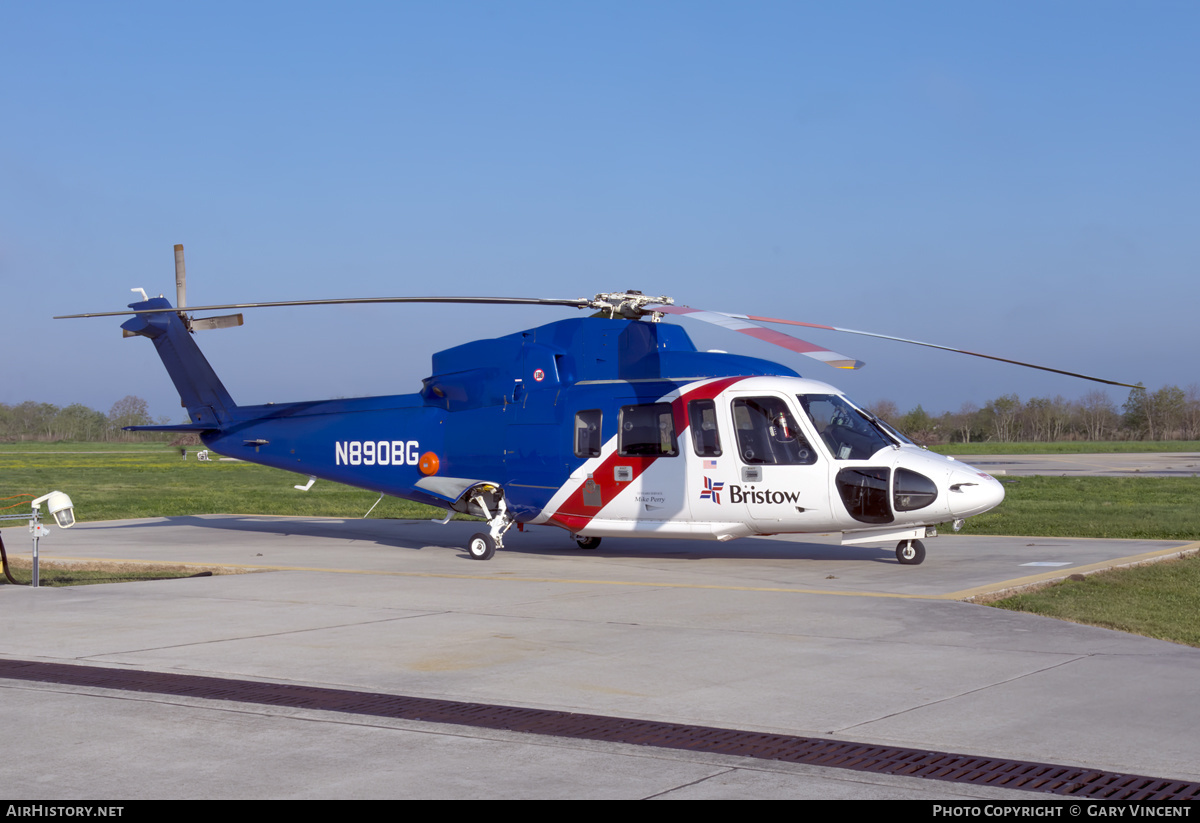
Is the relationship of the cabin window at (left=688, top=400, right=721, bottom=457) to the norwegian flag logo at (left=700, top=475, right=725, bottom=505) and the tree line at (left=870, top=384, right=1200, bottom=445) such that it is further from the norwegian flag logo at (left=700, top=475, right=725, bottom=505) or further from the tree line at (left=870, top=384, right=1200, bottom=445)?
the tree line at (left=870, top=384, right=1200, bottom=445)

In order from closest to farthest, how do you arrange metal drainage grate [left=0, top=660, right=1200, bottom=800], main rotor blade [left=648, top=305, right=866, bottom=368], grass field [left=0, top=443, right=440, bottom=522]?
metal drainage grate [left=0, top=660, right=1200, bottom=800], main rotor blade [left=648, top=305, right=866, bottom=368], grass field [left=0, top=443, right=440, bottom=522]

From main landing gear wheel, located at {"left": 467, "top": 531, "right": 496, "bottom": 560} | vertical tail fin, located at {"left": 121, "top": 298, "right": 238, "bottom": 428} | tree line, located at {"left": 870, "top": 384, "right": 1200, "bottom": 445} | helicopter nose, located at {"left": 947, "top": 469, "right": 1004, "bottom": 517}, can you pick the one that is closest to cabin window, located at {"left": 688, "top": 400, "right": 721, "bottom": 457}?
helicopter nose, located at {"left": 947, "top": 469, "right": 1004, "bottom": 517}

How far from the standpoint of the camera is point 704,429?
49.2 feet

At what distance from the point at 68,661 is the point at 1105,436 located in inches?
5767

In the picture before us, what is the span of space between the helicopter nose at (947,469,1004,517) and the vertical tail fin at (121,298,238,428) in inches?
487

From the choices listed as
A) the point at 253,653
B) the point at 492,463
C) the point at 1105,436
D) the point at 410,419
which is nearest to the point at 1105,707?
the point at 253,653

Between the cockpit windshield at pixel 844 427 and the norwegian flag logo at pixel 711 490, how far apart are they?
1540 mm

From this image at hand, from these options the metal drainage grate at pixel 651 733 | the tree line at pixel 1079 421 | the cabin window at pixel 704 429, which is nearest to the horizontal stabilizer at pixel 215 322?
the cabin window at pixel 704 429

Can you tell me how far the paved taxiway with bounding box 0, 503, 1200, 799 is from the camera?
17.8 ft

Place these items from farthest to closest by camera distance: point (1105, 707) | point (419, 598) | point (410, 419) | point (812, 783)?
point (410, 419)
point (419, 598)
point (1105, 707)
point (812, 783)

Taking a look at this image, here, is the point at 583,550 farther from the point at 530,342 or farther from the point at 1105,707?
the point at 1105,707

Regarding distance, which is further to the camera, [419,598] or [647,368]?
[647,368]

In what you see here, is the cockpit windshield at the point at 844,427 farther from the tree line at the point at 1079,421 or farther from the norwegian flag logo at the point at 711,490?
the tree line at the point at 1079,421

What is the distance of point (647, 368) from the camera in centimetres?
1584
